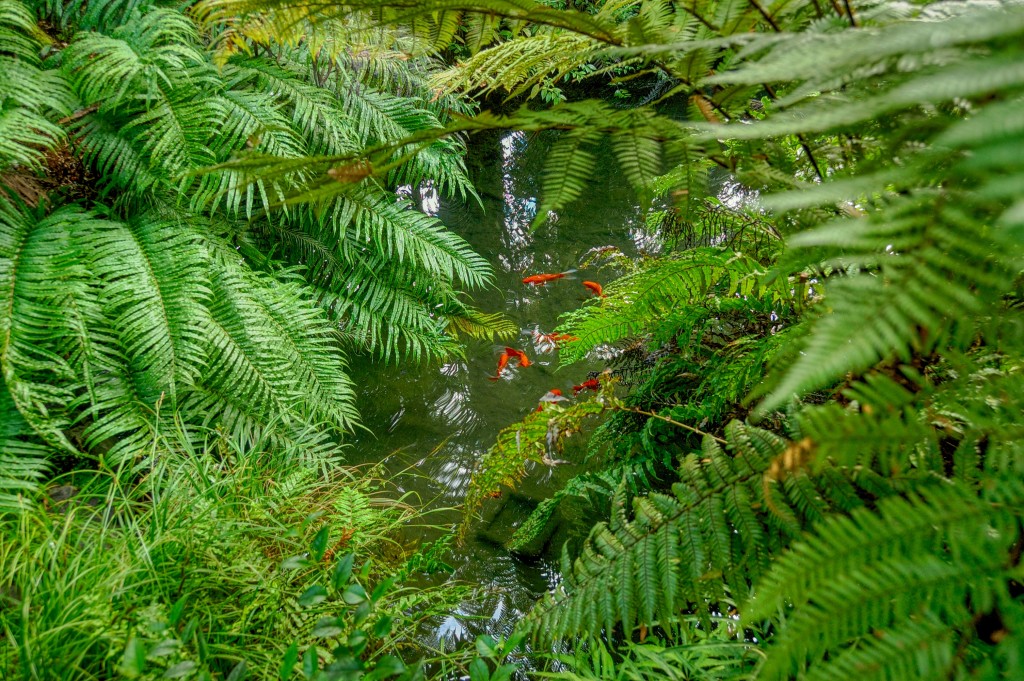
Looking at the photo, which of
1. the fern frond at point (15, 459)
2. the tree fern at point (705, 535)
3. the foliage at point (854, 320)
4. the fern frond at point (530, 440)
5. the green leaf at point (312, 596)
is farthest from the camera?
the fern frond at point (530, 440)

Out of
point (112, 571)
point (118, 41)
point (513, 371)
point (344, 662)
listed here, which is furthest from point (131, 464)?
point (513, 371)

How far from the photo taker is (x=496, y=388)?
111 inches

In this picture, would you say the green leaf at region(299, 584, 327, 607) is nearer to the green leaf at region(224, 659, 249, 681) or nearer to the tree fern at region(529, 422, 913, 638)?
the green leaf at region(224, 659, 249, 681)

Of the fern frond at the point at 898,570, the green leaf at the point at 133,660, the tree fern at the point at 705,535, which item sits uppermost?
the fern frond at the point at 898,570

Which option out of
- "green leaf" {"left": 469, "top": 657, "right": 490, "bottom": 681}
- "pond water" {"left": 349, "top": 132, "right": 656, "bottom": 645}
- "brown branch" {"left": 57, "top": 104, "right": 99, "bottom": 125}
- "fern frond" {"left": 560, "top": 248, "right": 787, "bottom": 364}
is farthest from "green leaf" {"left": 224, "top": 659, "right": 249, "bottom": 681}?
"brown branch" {"left": 57, "top": 104, "right": 99, "bottom": 125}

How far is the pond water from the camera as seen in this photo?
6.59 ft

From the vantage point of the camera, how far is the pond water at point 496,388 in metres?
2.01

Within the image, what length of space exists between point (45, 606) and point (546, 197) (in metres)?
1.27

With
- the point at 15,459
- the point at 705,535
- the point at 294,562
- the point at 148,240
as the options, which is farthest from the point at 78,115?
the point at 705,535

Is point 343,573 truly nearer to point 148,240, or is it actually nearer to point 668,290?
point 668,290

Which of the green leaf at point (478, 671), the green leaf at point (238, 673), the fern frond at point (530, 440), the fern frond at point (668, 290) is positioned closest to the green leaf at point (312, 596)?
the green leaf at point (238, 673)

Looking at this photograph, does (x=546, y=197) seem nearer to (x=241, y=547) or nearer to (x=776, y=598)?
(x=776, y=598)

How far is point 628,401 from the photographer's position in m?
1.92

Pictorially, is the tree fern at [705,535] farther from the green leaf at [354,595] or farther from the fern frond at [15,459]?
the fern frond at [15,459]
